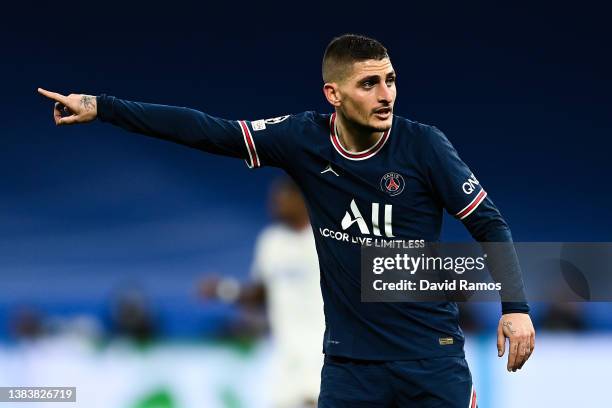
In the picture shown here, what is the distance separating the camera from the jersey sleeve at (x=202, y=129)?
4238mm

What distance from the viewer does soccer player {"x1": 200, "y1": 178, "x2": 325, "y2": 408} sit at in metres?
5.83

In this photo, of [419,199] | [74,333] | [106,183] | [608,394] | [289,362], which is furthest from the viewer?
[106,183]

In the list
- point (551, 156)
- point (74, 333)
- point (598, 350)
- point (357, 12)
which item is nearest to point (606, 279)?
point (598, 350)

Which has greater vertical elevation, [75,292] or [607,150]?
[607,150]

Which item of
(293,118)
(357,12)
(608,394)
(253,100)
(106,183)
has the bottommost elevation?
(608,394)

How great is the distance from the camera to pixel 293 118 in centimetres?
432

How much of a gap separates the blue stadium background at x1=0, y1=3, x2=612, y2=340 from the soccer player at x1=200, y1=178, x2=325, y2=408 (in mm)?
2132

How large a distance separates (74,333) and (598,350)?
149 inches

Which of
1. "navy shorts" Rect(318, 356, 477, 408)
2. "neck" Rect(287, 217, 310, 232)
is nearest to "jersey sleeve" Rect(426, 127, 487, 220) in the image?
"navy shorts" Rect(318, 356, 477, 408)

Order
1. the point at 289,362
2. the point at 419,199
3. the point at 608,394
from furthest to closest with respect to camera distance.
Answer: the point at 608,394
the point at 289,362
the point at 419,199

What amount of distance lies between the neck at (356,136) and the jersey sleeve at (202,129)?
242 millimetres

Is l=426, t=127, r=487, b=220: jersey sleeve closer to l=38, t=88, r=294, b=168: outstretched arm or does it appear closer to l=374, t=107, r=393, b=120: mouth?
l=374, t=107, r=393, b=120: mouth

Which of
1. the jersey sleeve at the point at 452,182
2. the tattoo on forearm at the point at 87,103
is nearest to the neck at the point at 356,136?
the jersey sleeve at the point at 452,182

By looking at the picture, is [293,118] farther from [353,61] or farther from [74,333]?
[74,333]
